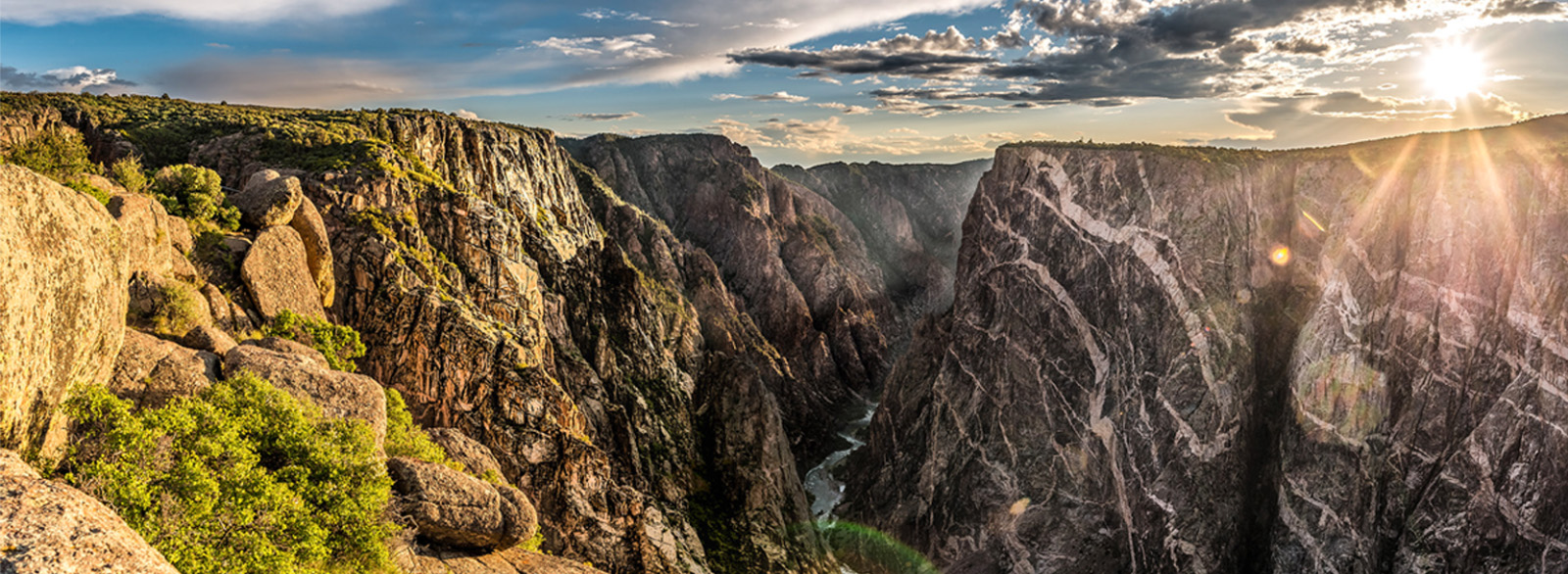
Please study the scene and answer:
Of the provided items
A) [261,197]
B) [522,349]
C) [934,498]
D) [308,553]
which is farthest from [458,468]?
[934,498]

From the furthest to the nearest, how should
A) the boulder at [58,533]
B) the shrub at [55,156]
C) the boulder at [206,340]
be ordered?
1. the shrub at [55,156]
2. the boulder at [206,340]
3. the boulder at [58,533]

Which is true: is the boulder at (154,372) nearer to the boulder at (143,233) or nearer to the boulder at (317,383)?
the boulder at (317,383)

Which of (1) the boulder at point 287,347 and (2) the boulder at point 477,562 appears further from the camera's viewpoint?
(1) the boulder at point 287,347

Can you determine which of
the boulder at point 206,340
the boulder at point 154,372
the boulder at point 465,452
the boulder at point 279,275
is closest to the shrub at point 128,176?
the boulder at point 279,275

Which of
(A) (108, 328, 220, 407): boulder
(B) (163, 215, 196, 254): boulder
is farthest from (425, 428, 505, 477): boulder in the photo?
(B) (163, 215, 196, 254): boulder

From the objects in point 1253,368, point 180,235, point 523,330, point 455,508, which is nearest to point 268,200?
point 180,235

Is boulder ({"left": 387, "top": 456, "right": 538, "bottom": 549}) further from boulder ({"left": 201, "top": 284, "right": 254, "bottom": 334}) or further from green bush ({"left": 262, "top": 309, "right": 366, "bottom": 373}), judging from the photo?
boulder ({"left": 201, "top": 284, "right": 254, "bottom": 334})

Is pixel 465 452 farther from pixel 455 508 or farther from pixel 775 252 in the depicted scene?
pixel 775 252
